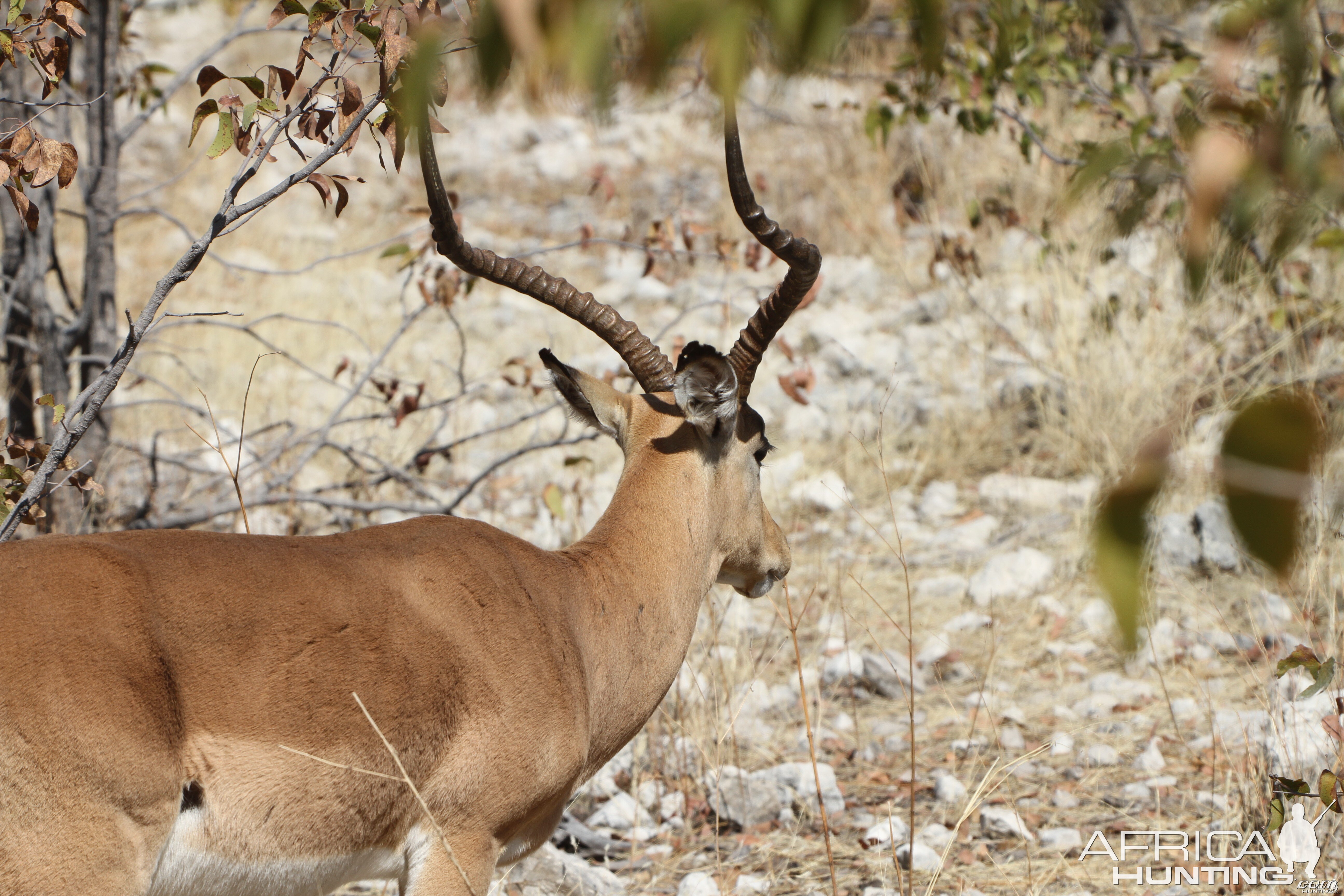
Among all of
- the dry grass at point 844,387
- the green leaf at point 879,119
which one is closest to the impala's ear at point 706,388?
the dry grass at point 844,387

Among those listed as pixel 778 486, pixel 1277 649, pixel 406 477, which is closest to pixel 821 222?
pixel 778 486

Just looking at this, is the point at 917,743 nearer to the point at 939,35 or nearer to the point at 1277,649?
the point at 1277,649

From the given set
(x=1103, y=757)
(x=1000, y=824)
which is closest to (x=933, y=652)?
(x=1103, y=757)

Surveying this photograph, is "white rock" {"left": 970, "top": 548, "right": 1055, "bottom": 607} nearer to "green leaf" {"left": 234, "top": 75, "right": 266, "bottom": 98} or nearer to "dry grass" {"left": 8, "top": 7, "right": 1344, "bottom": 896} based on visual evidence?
"dry grass" {"left": 8, "top": 7, "right": 1344, "bottom": 896}

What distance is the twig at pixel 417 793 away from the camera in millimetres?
2459

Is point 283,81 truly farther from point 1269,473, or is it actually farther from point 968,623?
point 968,623

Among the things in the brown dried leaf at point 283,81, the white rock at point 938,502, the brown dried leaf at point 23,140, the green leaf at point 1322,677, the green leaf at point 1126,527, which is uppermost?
the brown dried leaf at point 283,81

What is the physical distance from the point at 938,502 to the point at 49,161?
5396 millimetres

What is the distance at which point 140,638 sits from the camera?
2.28 meters

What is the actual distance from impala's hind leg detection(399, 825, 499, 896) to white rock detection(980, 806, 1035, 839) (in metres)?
1.95

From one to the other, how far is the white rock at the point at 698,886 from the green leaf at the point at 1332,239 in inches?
114

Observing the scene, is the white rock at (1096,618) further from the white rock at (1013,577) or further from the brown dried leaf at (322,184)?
the brown dried leaf at (322,184)

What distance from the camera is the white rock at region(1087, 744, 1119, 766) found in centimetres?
441

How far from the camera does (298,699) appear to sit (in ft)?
8.04
